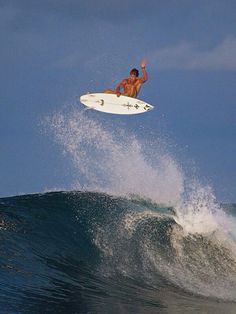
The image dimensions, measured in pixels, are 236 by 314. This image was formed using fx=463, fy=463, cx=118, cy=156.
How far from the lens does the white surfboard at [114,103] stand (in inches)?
546

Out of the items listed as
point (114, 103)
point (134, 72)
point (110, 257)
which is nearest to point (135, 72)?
point (134, 72)

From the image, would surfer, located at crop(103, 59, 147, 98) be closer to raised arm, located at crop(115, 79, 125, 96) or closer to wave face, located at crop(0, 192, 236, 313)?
raised arm, located at crop(115, 79, 125, 96)

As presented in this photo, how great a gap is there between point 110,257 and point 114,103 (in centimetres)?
531

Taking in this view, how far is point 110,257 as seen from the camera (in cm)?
1076

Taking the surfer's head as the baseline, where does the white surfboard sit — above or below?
below

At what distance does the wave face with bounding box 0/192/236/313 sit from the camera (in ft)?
26.1

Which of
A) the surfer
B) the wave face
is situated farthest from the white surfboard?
the wave face

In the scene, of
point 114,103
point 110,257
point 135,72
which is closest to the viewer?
point 110,257

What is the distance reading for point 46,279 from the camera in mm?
8711

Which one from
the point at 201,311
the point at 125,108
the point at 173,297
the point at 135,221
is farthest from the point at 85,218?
the point at 201,311

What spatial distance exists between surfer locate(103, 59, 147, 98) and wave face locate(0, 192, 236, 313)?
11.2 feet

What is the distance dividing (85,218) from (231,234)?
13.6 feet

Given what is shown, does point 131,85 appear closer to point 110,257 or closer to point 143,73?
point 143,73

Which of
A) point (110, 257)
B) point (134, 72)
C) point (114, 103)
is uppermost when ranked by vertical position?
point (134, 72)
